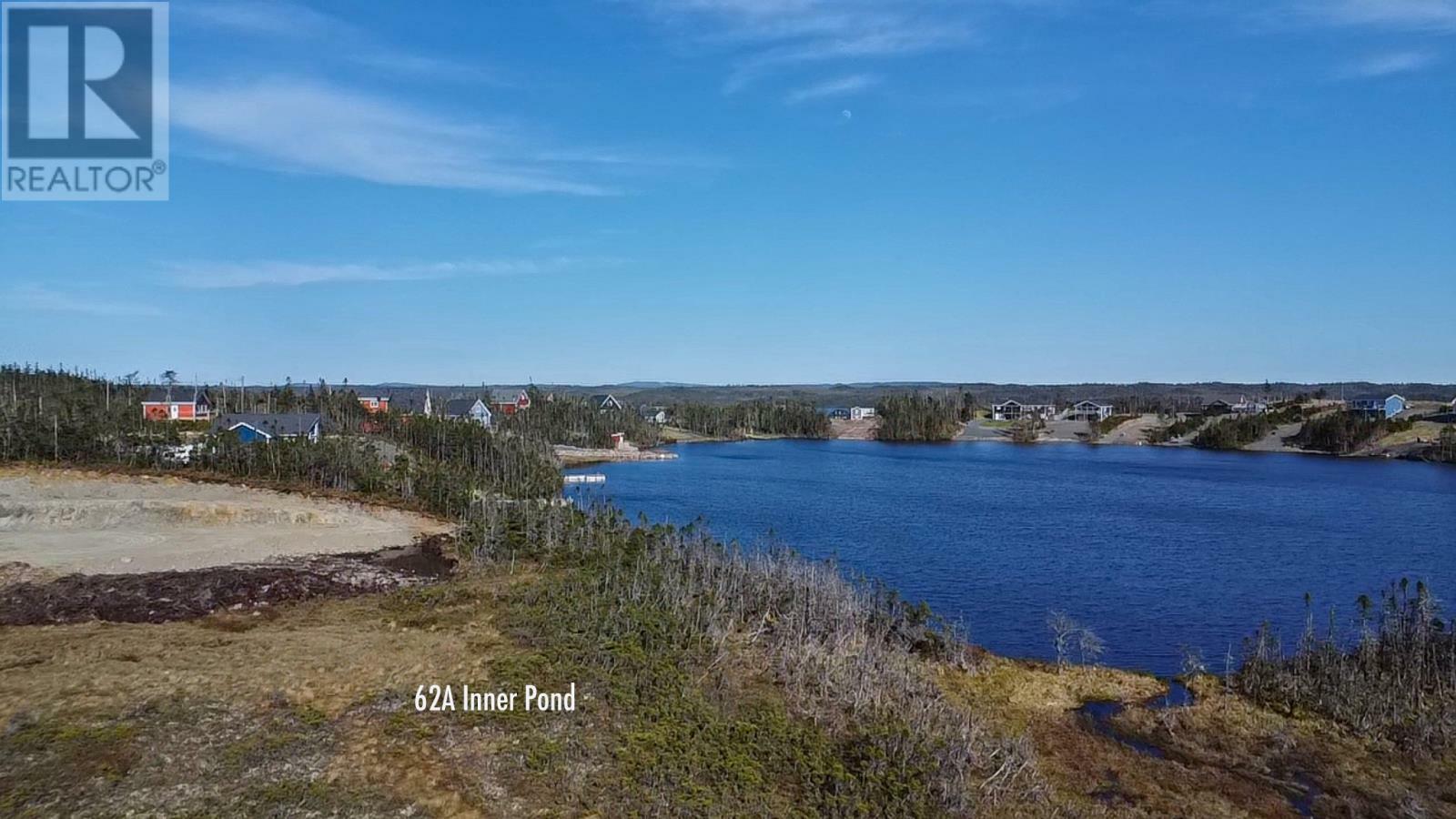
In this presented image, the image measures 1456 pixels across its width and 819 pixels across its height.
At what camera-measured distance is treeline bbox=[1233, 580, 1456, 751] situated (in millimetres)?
12719

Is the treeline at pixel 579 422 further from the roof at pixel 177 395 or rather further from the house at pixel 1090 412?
the house at pixel 1090 412

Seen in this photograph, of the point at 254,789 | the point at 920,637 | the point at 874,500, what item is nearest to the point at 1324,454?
the point at 874,500

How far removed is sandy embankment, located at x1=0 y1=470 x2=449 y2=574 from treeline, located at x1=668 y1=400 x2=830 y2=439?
68.4 m

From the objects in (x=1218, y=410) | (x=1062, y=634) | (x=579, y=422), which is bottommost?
(x=1062, y=634)

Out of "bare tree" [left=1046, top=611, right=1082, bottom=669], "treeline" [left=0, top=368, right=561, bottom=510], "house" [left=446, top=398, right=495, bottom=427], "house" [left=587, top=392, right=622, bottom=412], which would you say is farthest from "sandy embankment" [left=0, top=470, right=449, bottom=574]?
"house" [left=587, top=392, right=622, bottom=412]

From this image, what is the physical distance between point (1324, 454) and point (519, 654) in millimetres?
75441

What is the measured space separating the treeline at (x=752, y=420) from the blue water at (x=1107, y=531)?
33.2m

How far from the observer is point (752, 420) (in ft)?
329

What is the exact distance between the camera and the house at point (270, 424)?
131 ft

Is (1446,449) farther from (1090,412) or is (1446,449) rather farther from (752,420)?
(752,420)

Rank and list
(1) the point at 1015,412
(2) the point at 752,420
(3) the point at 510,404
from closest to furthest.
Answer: (3) the point at 510,404
(2) the point at 752,420
(1) the point at 1015,412

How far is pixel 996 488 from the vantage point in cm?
4631

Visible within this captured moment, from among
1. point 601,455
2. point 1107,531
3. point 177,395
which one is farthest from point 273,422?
point 1107,531

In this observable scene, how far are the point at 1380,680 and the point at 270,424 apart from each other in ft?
138
